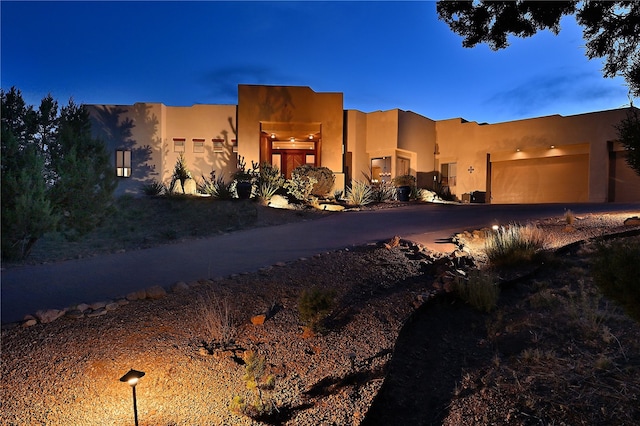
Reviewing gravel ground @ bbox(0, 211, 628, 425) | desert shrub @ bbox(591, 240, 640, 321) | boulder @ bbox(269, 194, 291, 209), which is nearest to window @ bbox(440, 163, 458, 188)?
boulder @ bbox(269, 194, 291, 209)

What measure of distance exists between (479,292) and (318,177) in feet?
41.0

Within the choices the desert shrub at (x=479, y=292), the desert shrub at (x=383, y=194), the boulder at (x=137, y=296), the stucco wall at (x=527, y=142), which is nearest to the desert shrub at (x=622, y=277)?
the desert shrub at (x=479, y=292)

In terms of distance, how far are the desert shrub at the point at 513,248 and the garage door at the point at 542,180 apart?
650 inches

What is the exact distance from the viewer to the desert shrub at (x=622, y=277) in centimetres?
220

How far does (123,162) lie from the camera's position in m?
20.4

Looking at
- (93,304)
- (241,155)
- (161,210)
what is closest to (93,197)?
(93,304)

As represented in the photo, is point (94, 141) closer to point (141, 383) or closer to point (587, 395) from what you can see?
point (141, 383)

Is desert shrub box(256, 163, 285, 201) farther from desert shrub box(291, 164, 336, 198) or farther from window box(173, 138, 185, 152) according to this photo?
window box(173, 138, 185, 152)

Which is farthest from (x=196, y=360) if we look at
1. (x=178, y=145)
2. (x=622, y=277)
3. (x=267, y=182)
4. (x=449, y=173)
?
(x=449, y=173)

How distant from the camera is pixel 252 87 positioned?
19.4 meters

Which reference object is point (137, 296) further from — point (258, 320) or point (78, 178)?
point (78, 178)

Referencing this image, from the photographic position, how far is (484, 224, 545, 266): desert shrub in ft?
23.5

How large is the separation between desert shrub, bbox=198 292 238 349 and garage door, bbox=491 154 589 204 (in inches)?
887

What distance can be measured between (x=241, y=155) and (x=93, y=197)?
11900 millimetres
